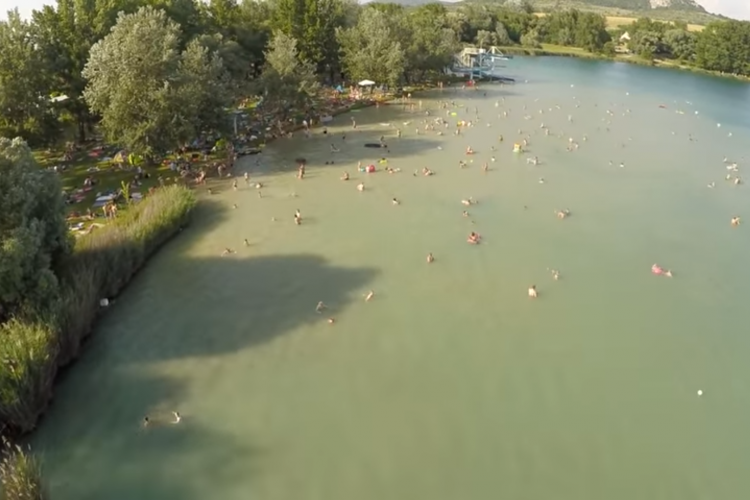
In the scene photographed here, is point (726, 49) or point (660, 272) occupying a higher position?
point (726, 49)

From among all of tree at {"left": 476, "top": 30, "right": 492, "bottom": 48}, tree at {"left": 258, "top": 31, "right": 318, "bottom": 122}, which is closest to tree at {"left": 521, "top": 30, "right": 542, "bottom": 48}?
tree at {"left": 476, "top": 30, "right": 492, "bottom": 48}

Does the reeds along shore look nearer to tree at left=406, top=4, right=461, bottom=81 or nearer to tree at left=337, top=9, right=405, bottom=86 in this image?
tree at left=337, top=9, right=405, bottom=86

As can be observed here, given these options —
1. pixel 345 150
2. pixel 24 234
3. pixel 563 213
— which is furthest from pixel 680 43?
pixel 24 234

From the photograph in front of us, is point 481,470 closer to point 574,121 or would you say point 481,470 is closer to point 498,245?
point 498,245

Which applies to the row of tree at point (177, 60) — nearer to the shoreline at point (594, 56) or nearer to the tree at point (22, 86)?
the tree at point (22, 86)

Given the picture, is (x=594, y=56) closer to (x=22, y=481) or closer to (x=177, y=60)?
(x=177, y=60)

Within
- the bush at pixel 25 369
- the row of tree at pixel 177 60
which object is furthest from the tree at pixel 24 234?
the row of tree at pixel 177 60
